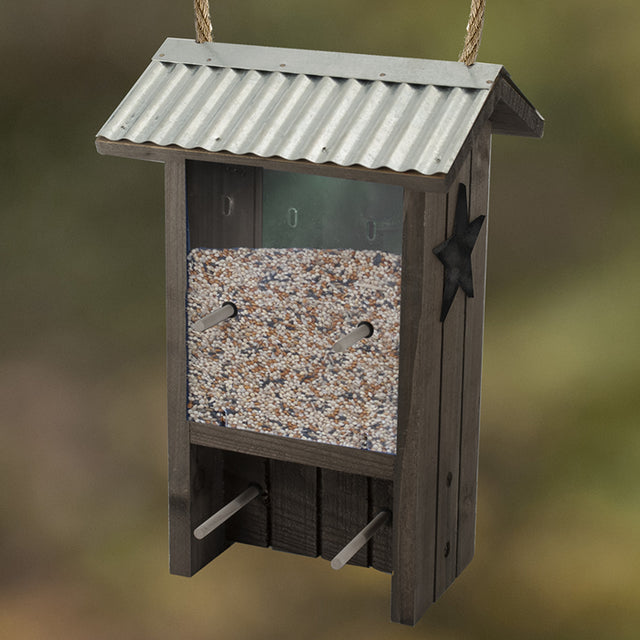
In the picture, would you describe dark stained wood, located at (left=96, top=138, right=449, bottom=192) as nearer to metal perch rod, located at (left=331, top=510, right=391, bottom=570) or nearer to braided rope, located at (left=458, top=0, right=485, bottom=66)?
braided rope, located at (left=458, top=0, right=485, bottom=66)

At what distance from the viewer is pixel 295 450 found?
3447 mm

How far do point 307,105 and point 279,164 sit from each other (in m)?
0.21

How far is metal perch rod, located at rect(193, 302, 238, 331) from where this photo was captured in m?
3.36

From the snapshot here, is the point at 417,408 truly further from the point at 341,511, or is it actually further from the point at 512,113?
the point at 512,113

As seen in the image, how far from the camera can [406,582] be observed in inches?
133

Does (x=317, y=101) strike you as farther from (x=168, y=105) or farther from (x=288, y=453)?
(x=288, y=453)

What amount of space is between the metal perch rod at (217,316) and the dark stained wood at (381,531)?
61cm

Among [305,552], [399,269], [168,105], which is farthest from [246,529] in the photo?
[168,105]

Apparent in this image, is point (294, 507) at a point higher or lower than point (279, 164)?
lower

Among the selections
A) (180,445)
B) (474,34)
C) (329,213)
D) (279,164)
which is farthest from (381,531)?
(474,34)

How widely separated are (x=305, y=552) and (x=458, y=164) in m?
1.30

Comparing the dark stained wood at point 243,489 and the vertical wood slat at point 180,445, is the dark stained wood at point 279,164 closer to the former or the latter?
the vertical wood slat at point 180,445

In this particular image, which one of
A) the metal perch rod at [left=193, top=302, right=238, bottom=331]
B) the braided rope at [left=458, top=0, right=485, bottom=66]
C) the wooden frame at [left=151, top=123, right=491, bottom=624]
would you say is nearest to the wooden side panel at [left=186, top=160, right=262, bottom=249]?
the wooden frame at [left=151, top=123, right=491, bottom=624]

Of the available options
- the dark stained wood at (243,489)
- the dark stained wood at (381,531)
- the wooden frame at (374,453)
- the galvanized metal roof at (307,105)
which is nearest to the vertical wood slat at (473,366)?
the wooden frame at (374,453)
